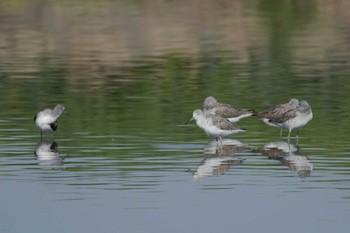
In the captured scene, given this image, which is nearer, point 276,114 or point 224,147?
point 224,147

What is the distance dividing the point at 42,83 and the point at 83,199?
15.9m

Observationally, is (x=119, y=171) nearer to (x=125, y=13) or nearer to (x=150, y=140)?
(x=150, y=140)

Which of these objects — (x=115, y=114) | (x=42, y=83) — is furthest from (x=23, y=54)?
(x=115, y=114)

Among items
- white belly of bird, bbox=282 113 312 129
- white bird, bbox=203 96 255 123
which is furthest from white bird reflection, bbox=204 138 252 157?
white bird, bbox=203 96 255 123

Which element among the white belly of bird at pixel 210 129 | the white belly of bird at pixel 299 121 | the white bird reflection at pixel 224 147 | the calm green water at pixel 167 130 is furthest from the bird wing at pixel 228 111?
the white belly of bird at pixel 210 129

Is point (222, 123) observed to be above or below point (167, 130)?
above

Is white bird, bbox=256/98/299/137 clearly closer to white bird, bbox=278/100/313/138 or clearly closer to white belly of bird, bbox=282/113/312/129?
white bird, bbox=278/100/313/138

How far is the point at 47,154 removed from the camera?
25.9m

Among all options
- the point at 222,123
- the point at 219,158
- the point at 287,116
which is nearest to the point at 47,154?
the point at 219,158

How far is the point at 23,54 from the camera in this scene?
4544 cm

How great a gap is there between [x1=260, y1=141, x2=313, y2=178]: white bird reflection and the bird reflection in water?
463 mm

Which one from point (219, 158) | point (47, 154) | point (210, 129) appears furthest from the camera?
point (210, 129)

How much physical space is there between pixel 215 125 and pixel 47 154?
3272 mm

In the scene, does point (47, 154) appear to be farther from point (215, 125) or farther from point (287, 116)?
point (287, 116)
